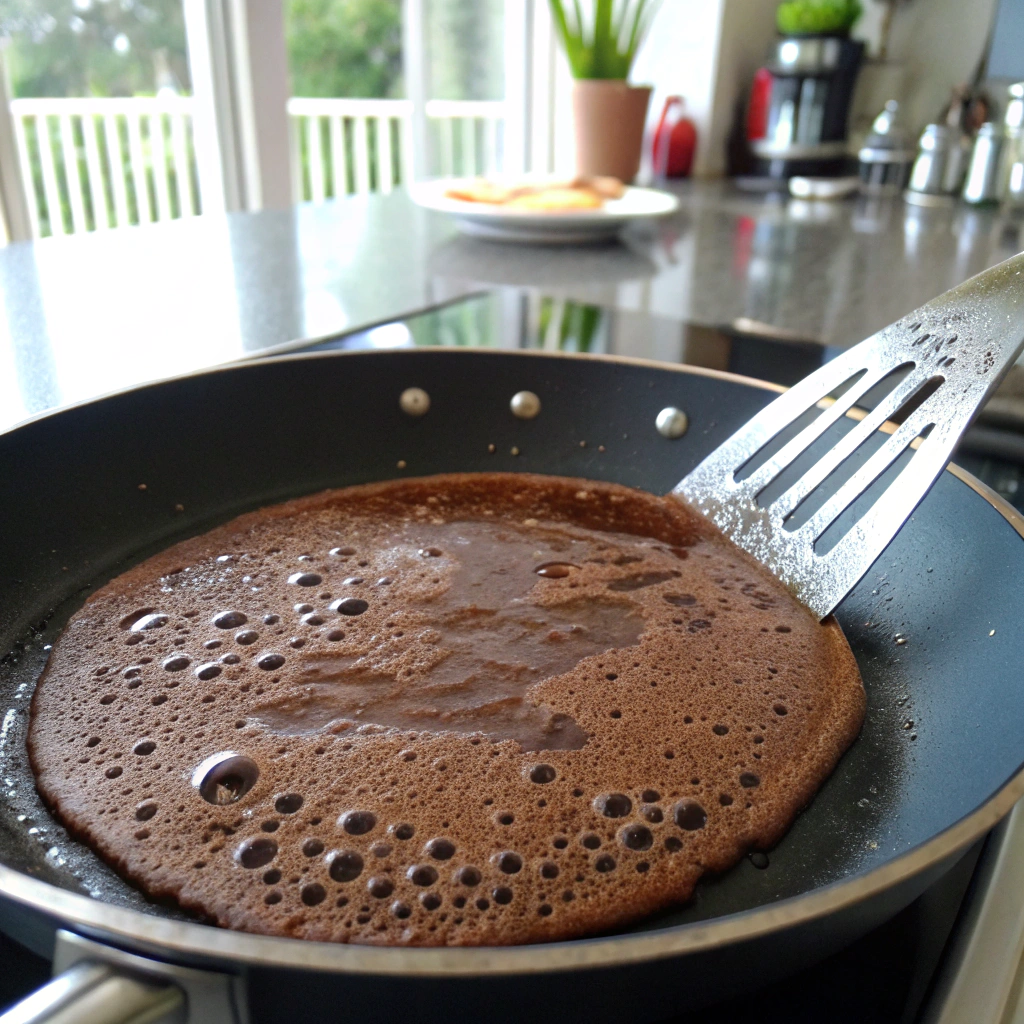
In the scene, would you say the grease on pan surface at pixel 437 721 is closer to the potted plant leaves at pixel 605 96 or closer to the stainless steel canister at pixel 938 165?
the potted plant leaves at pixel 605 96

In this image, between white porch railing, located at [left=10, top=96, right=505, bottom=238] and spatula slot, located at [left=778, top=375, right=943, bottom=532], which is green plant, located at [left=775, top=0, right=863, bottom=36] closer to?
white porch railing, located at [left=10, top=96, right=505, bottom=238]

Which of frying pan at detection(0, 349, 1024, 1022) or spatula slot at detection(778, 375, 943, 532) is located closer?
frying pan at detection(0, 349, 1024, 1022)

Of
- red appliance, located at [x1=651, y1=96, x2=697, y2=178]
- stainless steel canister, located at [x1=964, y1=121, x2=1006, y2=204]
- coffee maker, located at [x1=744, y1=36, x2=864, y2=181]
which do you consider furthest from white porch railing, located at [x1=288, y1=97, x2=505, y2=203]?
stainless steel canister, located at [x1=964, y1=121, x2=1006, y2=204]

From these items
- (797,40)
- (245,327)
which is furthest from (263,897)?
(797,40)

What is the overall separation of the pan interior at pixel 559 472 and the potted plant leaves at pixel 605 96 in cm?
135

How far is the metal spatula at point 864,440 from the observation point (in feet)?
1.81

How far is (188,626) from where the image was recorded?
59 cm

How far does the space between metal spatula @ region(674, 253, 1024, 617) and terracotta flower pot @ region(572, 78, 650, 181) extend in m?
1.43

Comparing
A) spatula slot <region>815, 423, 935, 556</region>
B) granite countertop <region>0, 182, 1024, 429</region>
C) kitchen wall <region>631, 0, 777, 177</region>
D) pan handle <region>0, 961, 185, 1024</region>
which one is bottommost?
spatula slot <region>815, 423, 935, 556</region>

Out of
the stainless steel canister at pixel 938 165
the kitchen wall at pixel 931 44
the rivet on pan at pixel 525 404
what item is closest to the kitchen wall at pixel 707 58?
the kitchen wall at pixel 931 44

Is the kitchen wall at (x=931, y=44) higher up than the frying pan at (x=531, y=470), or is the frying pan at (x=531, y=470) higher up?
the kitchen wall at (x=931, y=44)

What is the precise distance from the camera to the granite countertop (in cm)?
86

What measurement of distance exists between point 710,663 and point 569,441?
321 mm

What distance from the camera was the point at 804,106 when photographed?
2.21 m
